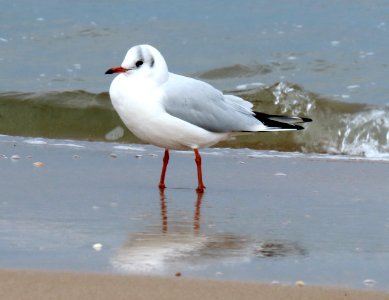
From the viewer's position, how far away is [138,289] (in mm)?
3795

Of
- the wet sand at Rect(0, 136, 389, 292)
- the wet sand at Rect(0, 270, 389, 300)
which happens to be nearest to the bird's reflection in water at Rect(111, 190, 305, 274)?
the wet sand at Rect(0, 136, 389, 292)

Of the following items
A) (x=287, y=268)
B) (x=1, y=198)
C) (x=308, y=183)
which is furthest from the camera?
(x=308, y=183)

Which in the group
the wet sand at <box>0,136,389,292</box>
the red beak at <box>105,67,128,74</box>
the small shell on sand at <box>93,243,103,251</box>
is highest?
the red beak at <box>105,67,128,74</box>

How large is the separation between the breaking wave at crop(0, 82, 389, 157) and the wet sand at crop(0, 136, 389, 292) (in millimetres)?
948

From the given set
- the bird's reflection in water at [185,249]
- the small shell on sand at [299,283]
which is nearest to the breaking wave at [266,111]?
the bird's reflection in water at [185,249]

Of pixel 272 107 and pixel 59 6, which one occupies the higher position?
pixel 59 6

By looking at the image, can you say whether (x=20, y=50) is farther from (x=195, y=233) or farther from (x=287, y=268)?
(x=287, y=268)

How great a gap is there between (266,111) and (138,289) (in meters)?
6.26

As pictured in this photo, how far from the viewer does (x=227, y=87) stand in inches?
429

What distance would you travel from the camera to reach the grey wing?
647 cm

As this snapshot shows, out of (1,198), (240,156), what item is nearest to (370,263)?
(1,198)

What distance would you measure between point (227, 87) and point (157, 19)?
2.97 metres

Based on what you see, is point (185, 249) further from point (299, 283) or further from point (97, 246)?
point (299, 283)

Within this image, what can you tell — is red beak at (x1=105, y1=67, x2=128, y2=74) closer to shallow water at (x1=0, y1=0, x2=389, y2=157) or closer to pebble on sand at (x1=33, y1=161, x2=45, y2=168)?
pebble on sand at (x1=33, y1=161, x2=45, y2=168)
